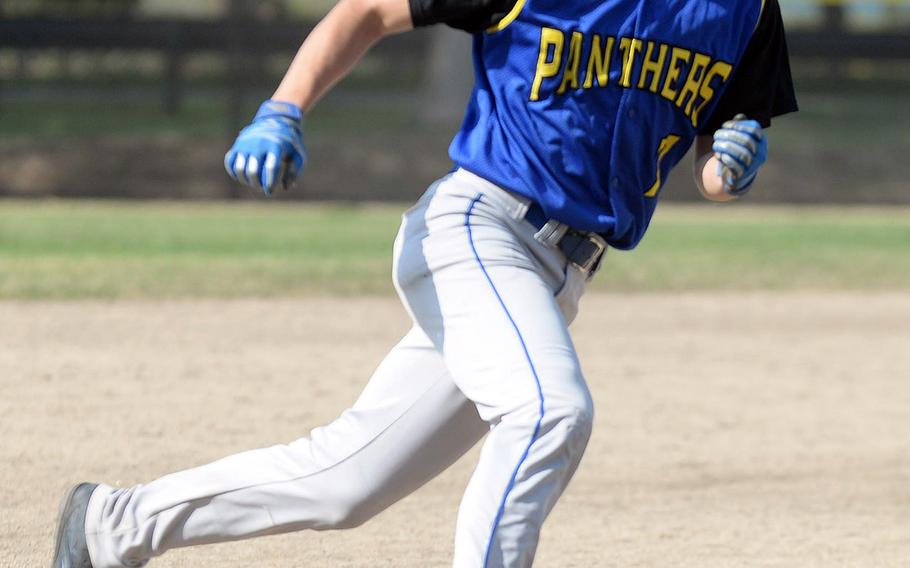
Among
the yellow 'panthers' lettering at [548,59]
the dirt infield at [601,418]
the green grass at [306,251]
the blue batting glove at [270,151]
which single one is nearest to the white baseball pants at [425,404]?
A: the yellow 'panthers' lettering at [548,59]

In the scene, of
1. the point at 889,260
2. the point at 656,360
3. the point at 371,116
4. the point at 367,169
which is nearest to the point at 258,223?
the point at 367,169

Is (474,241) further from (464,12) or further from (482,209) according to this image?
(464,12)

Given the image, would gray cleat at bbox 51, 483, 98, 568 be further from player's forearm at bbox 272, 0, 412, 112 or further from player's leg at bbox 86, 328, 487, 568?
player's forearm at bbox 272, 0, 412, 112

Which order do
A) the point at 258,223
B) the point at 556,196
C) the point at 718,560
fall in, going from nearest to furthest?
1. the point at 556,196
2. the point at 718,560
3. the point at 258,223

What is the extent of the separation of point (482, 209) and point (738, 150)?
0.57 m

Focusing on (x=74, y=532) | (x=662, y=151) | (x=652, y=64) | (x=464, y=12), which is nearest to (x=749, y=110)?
(x=662, y=151)

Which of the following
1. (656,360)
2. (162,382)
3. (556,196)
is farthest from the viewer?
(656,360)

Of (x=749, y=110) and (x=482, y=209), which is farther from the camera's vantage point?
(x=749, y=110)

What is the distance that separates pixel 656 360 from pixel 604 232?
4.45 m

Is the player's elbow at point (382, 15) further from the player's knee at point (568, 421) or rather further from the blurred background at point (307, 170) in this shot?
the blurred background at point (307, 170)

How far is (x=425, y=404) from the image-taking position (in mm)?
3039

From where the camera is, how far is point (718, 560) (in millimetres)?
4137

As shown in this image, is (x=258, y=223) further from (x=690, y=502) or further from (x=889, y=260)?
(x=690, y=502)

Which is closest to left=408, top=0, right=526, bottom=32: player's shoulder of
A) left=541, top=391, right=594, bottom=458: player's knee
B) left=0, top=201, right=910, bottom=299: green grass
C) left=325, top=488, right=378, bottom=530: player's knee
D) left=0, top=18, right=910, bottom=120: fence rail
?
left=541, top=391, right=594, bottom=458: player's knee
